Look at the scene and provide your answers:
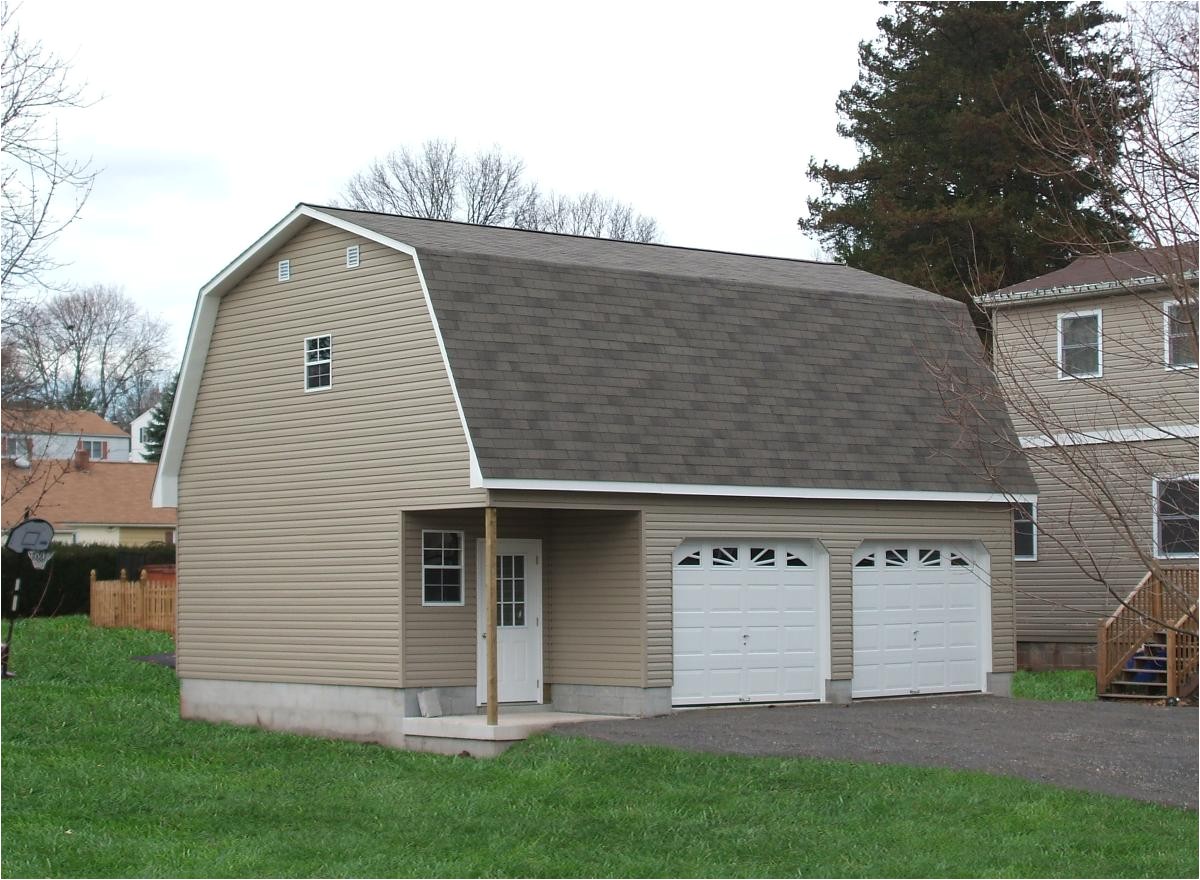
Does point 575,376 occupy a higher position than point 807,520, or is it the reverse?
point 575,376

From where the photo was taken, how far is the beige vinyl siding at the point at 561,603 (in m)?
20.3

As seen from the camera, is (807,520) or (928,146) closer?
(807,520)

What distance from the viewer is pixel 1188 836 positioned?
13.3 m

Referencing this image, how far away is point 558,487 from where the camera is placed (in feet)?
63.0

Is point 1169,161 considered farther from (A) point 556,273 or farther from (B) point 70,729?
(B) point 70,729

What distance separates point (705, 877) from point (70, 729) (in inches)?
451

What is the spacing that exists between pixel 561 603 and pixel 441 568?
63.6 inches

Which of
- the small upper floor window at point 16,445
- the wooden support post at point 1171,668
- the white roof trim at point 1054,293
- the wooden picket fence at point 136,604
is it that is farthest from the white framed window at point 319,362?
the small upper floor window at point 16,445

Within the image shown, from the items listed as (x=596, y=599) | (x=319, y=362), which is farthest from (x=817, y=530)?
(x=319, y=362)

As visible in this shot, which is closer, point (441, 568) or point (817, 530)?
point (441, 568)

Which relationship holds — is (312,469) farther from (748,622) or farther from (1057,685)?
(1057,685)

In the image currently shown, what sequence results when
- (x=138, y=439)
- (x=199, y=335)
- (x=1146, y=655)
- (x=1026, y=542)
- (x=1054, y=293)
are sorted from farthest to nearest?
1. (x=138, y=439)
2. (x=1026, y=542)
3. (x=1054, y=293)
4. (x=1146, y=655)
5. (x=199, y=335)

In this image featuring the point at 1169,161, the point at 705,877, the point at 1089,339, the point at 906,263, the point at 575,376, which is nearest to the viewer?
the point at 1169,161

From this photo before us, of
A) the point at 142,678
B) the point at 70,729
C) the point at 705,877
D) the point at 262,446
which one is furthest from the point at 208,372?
the point at 705,877
